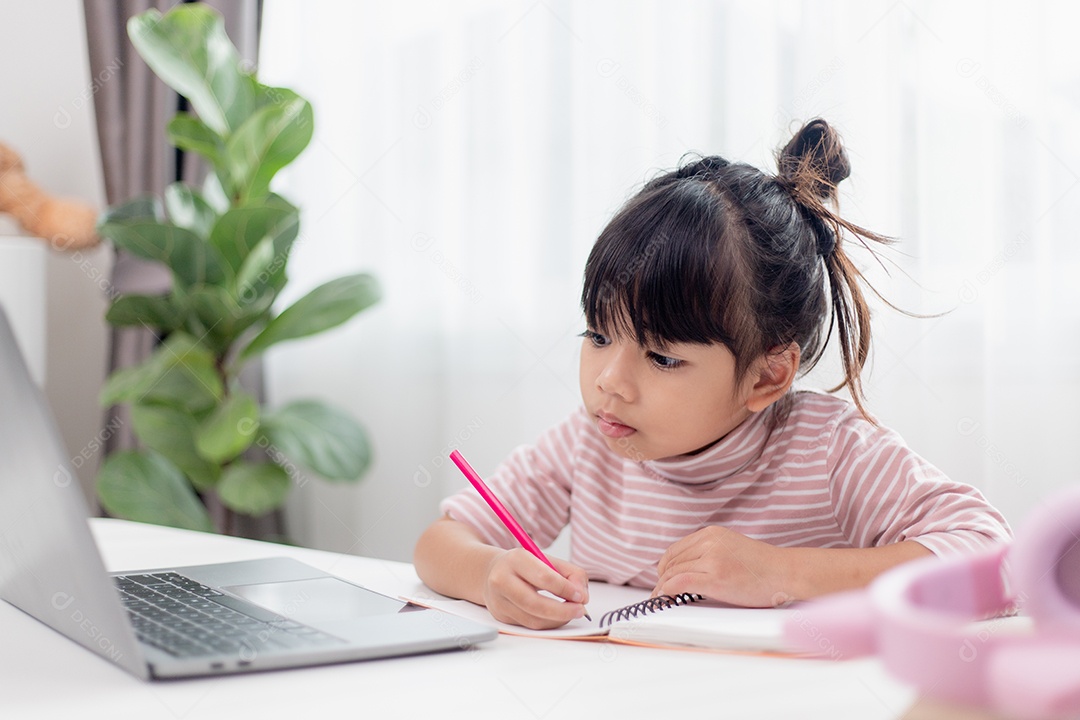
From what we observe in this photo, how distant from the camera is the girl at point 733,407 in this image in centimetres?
89

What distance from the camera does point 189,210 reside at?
76.5 inches

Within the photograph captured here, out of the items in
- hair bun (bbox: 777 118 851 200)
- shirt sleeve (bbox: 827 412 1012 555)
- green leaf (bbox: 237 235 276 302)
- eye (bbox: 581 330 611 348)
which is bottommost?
shirt sleeve (bbox: 827 412 1012 555)

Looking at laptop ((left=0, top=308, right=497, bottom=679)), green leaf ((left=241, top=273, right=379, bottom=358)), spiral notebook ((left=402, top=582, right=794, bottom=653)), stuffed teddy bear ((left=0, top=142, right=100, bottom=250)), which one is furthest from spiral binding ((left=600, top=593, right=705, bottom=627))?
stuffed teddy bear ((left=0, top=142, right=100, bottom=250))

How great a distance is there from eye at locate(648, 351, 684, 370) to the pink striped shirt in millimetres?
105

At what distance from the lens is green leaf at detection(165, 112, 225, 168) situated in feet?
6.11

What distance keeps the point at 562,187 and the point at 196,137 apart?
2.23 ft

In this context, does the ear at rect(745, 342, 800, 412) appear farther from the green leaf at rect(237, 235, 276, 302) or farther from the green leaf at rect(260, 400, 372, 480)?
the green leaf at rect(237, 235, 276, 302)

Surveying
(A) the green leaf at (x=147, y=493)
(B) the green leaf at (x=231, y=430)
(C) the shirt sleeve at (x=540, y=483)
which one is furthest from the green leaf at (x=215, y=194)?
(C) the shirt sleeve at (x=540, y=483)

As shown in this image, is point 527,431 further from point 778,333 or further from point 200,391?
point 778,333

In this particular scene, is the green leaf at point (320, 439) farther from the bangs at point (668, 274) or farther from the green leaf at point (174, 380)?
the bangs at point (668, 274)

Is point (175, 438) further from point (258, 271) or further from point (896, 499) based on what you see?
point (896, 499)

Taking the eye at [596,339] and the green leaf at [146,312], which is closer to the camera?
the eye at [596,339]

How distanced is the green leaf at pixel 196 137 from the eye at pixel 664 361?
121 centimetres

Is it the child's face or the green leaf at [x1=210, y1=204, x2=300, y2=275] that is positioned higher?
the green leaf at [x1=210, y1=204, x2=300, y2=275]
